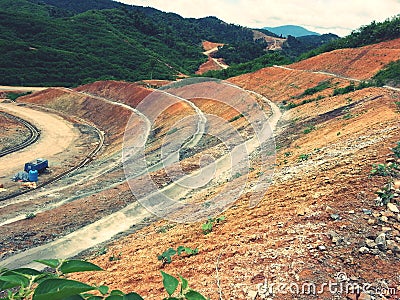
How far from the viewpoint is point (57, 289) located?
204 centimetres

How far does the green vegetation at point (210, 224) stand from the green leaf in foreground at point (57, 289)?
9257 millimetres

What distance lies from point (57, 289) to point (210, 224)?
9615 millimetres

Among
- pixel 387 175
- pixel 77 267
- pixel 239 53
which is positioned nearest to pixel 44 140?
pixel 387 175

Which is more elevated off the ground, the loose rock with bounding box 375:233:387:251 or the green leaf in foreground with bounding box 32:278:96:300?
the green leaf in foreground with bounding box 32:278:96:300

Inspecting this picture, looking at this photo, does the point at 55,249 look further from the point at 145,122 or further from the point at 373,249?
the point at 145,122

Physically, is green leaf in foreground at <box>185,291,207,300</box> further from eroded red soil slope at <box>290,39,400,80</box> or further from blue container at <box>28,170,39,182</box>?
eroded red soil slope at <box>290,39,400,80</box>

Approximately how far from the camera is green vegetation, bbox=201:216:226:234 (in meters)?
11.3

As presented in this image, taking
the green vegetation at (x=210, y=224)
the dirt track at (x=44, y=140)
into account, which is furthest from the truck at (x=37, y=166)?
the green vegetation at (x=210, y=224)

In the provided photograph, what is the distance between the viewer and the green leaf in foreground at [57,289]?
6.48 feet

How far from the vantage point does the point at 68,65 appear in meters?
77.1

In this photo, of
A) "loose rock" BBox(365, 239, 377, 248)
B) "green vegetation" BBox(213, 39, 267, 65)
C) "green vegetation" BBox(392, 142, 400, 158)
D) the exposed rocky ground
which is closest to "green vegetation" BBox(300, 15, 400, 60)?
the exposed rocky ground

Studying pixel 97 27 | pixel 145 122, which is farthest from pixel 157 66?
pixel 145 122

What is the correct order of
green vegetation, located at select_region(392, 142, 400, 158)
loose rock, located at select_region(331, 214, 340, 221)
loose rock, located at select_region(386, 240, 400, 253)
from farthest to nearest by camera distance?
green vegetation, located at select_region(392, 142, 400, 158) → loose rock, located at select_region(331, 214, 340, 221) → loose rock, located at select_region(386, 240, 400, 253)

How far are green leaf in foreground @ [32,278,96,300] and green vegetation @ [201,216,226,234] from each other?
30.4 ft
